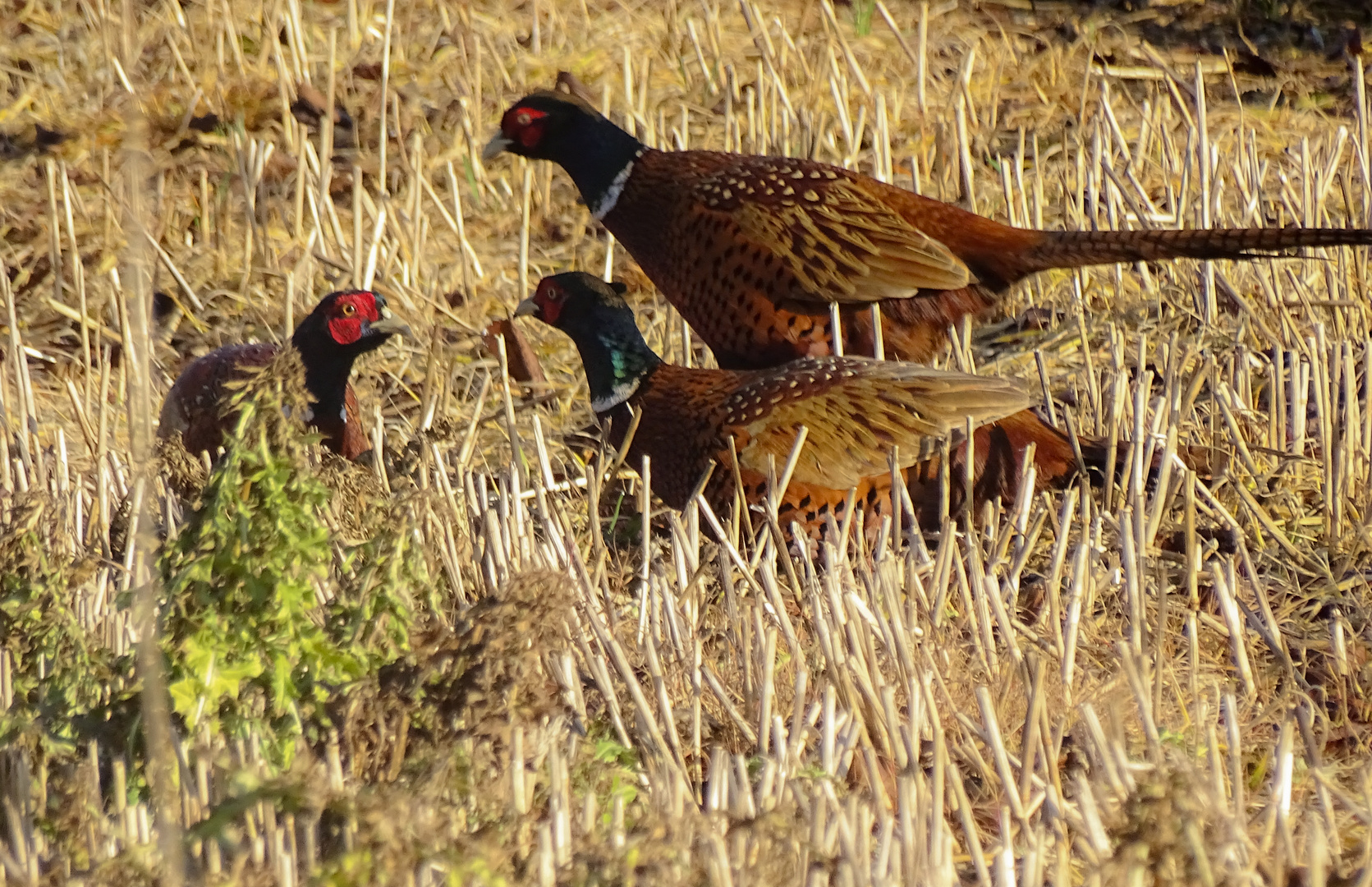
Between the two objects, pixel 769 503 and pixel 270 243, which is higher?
pixel 270 243

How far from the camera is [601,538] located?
3.25 metres

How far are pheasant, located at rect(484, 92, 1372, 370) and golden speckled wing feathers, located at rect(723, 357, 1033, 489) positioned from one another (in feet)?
1.63

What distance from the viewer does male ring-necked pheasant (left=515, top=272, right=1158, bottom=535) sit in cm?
375

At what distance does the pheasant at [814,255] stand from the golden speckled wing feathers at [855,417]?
0.50 meters

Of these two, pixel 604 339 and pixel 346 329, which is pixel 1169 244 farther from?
pixel 346 329

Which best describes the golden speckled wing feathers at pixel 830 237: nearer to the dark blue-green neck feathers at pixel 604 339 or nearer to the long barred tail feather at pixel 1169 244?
the long barred tail feather at pixel 1169 244

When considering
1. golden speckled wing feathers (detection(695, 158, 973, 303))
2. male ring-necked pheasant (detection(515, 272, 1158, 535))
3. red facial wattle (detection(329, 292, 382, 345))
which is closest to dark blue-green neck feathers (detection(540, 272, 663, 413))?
A: male ring-necked pheasant (detection(515, 272, 1158, 535))

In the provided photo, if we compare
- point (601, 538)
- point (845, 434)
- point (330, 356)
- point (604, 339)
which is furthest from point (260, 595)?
point (330, 356)

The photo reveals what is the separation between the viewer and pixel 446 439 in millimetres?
4379

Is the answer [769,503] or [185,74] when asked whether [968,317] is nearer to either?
[769,503]

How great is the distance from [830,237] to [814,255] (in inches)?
2.8

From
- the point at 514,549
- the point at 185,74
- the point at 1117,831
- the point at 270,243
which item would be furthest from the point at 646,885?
the point at 185,74

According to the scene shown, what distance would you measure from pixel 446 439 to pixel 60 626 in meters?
2.05

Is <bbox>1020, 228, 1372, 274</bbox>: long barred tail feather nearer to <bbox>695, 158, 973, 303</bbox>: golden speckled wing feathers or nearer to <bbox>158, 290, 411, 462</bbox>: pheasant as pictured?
<bbox>695, 158, 973, 303</bbox>: golden speckled wing feathers
